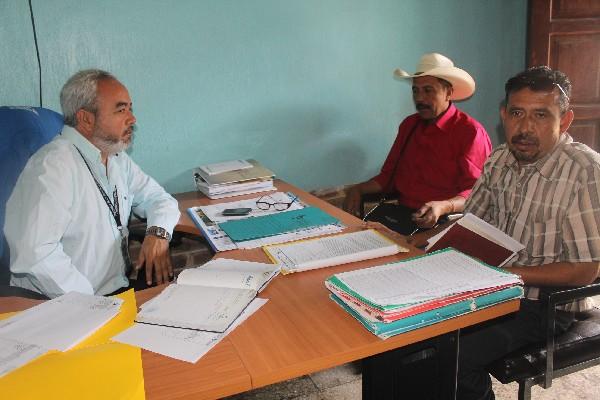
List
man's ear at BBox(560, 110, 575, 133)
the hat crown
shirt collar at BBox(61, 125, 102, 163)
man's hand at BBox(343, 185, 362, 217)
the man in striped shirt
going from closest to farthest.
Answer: the man in striped shirt
man's ear at BBox(560, 110, 575, 133)
shirt collar at BBox(61, 125, 102, 163)
the hat crown
man's hand at BBox(343, 185, 362, 217)

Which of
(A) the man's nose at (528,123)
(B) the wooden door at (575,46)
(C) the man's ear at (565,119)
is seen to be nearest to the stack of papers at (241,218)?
(A) the man's nose at (528,123)

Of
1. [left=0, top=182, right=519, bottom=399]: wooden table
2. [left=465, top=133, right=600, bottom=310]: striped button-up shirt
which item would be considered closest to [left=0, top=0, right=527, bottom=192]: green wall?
[left=465, top=133, right=600, bottom=310]: striped button-up shirt

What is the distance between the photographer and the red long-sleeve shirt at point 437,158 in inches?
101

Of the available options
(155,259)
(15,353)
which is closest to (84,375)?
(15,353)

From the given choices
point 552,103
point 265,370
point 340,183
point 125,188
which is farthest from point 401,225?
Answer: point 265,370

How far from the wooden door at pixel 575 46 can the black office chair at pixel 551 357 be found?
1.94 m

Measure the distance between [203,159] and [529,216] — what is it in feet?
5.29

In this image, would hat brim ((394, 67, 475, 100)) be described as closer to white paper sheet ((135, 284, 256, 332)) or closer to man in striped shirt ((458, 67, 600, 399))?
man in striped shirt ((458, 67, 600, 399))

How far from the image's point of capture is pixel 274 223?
75.9 inches

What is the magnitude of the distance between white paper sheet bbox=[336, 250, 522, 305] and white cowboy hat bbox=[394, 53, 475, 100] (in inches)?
54.0

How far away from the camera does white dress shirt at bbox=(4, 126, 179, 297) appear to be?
5.19 ft

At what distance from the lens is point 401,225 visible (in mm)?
2678

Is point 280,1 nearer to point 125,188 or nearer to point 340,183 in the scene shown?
point 340,183

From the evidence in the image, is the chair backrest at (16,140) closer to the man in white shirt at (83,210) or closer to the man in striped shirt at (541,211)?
the man in white shirt at (83,210)
